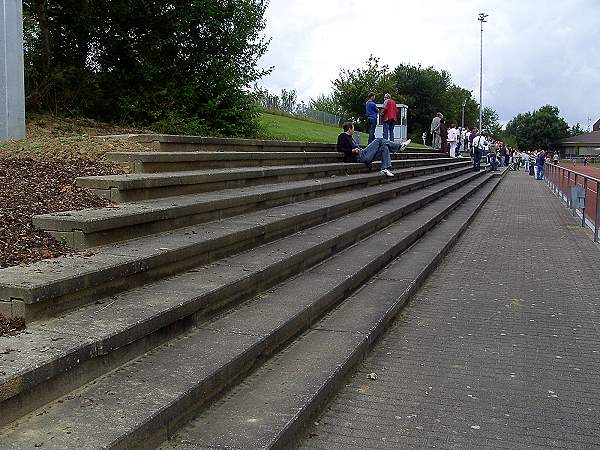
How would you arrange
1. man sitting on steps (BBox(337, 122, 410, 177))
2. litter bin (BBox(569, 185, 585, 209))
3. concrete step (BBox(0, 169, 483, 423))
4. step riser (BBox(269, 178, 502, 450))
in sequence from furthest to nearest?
litter bin (BBox(569, 185, 585, 209))
man sitting on steps (BBox(337, 122, 410, 177))
step riser (BBox(269, 178, 502, 450))
concrete step (BBox(0, 169, 483, 423))

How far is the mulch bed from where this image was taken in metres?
4.34

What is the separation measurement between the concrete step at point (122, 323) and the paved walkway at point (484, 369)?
111 cm

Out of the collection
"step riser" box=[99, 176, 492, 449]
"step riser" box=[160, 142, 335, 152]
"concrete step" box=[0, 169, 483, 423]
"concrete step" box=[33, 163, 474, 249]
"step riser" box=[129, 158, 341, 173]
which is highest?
"step riser" box=[160, 142, 335, 152]

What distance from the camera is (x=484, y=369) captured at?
493cm

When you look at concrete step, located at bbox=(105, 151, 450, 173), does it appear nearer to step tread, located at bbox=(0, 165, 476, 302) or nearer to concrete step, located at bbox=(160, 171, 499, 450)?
step tread, located at bbox=(0, 165, 476, 302)

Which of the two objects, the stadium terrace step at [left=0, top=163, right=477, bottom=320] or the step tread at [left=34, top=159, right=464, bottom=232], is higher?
the step tread at [left=34, top=159, right=464, bottom=232]

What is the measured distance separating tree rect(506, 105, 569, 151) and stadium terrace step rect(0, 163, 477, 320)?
11524cm

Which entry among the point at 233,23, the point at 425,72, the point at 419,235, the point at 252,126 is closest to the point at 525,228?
the point at 419,235

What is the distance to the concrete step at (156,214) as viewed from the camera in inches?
180

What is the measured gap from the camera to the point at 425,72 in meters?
76.5

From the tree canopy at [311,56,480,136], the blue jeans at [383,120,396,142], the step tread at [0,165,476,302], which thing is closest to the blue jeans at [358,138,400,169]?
the blue jeans at [383,120,396,142]

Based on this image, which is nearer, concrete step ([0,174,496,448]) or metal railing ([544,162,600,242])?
concrete step ([0,174,496,448])

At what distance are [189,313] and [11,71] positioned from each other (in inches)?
229

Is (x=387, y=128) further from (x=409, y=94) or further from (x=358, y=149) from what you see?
(x=409, y=94)
